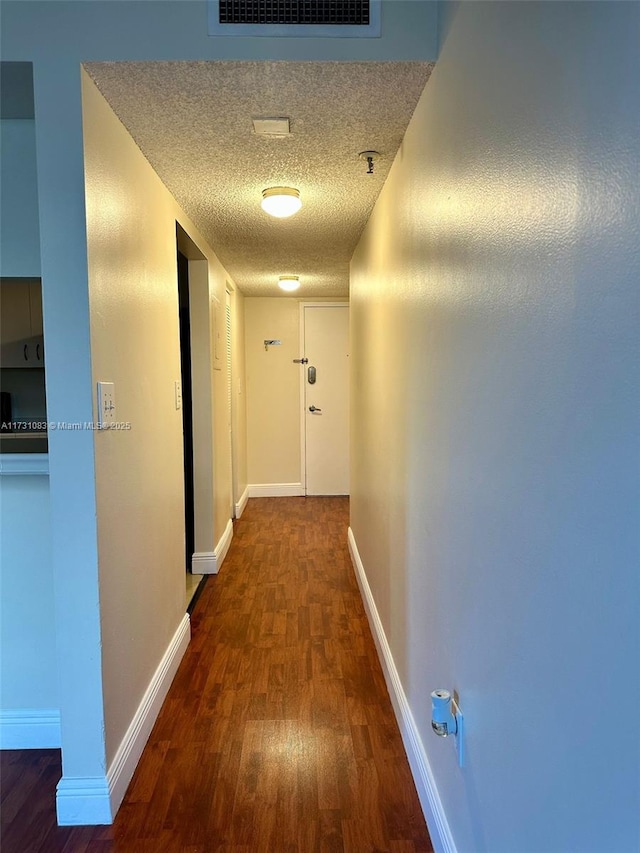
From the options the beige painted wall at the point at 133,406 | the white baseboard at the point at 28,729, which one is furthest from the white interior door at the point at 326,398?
the white baseboard at the point at 28,729

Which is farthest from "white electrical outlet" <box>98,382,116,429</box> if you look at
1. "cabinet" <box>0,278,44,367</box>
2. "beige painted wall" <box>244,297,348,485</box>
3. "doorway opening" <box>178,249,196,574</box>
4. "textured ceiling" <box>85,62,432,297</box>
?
"beige painted wall" <box>244,297,348,485</box>

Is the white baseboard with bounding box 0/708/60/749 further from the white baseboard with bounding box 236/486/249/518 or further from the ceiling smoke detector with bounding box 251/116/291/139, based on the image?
the white baseboard with bounding box 236/486/249/518

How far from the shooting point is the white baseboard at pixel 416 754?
1252mm

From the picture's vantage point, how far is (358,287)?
3.05 metres

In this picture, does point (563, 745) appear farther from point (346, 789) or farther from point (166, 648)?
point (166, 648)

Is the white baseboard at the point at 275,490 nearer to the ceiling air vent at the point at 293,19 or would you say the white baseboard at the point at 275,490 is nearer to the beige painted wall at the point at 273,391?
the beige painted wall at the point at 273,391

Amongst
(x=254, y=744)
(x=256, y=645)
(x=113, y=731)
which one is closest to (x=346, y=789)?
(x=254, y=744)

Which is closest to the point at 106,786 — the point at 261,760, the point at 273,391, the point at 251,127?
the point at 261,760

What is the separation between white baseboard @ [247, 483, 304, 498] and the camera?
5477 millimetres

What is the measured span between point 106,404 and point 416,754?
1.41m

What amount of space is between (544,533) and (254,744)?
1.52m

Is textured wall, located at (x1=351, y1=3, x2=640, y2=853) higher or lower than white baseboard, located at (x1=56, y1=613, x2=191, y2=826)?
higher

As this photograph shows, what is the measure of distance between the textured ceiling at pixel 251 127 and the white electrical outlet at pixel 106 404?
85cm

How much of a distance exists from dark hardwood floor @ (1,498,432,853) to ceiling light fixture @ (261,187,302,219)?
6.58 feet
